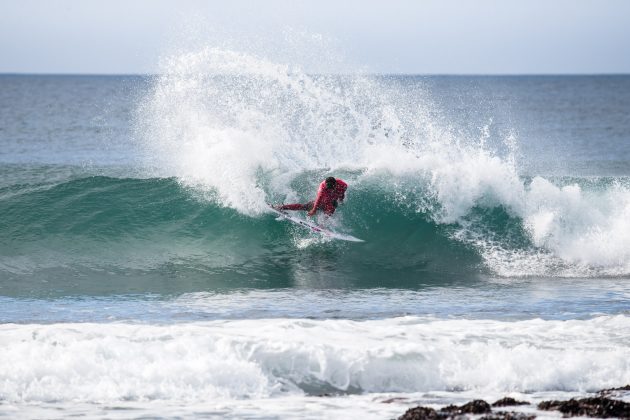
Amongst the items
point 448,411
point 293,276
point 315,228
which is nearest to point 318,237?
point 315,228

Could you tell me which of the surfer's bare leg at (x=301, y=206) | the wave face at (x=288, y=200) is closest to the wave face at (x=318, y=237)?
the wave face at (x=288, y=200)

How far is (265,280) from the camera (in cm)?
1354

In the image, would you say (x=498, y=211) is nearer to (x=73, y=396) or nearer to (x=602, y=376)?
(x=602, y=376)

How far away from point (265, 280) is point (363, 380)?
4978 millimetres

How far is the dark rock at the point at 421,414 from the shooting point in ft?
24.3

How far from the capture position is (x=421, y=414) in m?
7.49

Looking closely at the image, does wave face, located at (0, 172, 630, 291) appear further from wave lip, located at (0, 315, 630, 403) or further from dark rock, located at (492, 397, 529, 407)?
dark rock, located at (492, 397, 529, 407)

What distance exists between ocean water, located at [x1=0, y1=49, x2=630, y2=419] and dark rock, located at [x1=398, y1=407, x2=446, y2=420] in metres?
0.27

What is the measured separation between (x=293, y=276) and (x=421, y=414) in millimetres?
6292

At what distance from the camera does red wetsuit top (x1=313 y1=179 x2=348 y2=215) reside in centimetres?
1469

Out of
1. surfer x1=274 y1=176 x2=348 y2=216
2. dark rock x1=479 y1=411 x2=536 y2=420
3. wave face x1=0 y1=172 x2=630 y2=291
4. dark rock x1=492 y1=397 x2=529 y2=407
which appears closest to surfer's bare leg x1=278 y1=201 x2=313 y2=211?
surfer x1=274 y1=176 x2=348 y2=216

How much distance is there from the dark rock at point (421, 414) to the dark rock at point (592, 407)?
3.39 feet

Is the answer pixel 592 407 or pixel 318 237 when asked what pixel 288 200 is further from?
pixel 592 407

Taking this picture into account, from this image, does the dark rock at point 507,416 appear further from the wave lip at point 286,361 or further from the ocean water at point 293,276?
the wave lip at point 286,361
